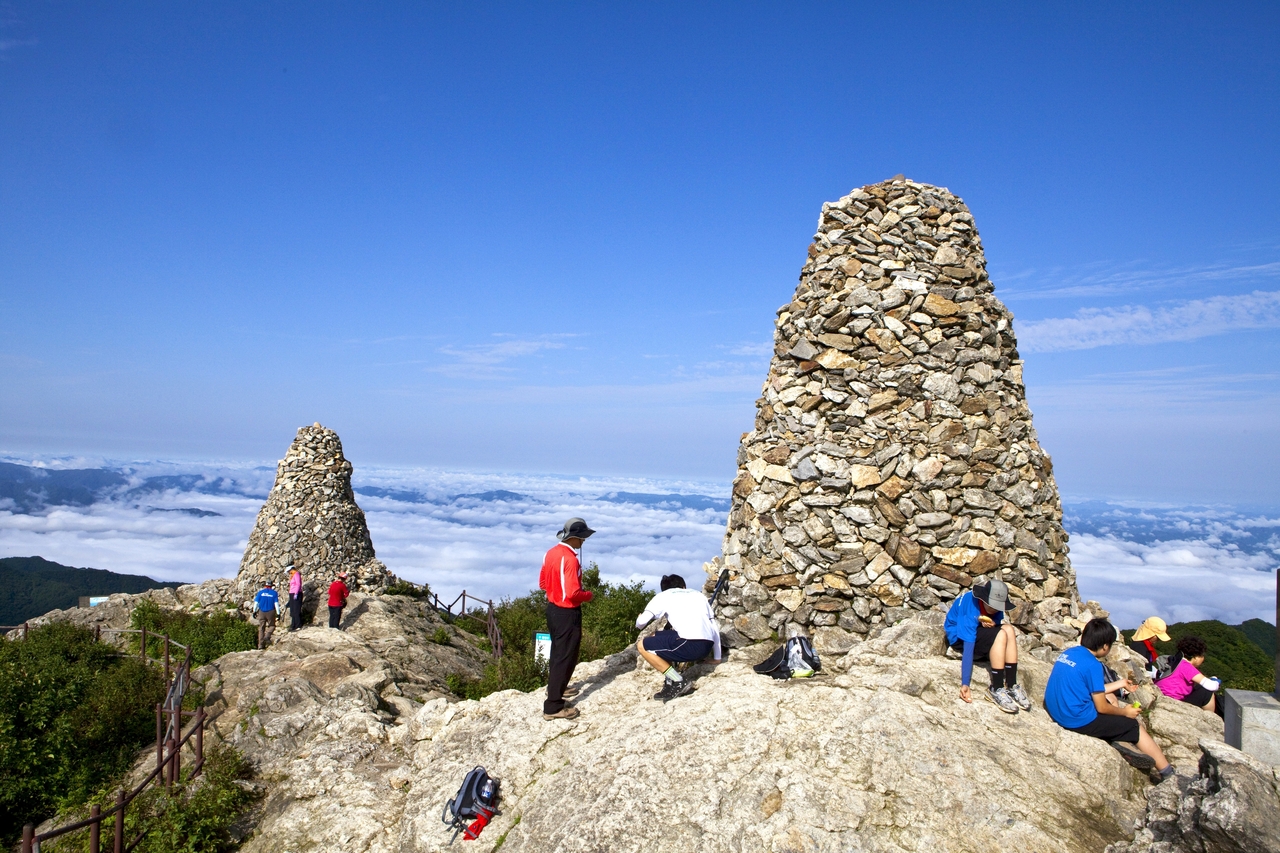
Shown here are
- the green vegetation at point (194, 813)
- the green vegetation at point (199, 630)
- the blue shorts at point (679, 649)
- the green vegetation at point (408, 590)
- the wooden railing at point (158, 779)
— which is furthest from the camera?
the green vegetation at point (408, 590)

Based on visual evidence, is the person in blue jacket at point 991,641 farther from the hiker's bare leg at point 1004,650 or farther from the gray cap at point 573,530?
the gray cap at point 573,530

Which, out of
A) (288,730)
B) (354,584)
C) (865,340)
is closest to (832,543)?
(865,340)

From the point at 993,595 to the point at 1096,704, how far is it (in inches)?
45.1

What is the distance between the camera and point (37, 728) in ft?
38.1

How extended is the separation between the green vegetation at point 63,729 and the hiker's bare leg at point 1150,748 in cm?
1260

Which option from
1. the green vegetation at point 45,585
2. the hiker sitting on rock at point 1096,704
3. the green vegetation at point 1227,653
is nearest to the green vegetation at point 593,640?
the hiker sitting on rock at point 1096,704

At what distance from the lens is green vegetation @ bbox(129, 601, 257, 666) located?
1828 centimetres

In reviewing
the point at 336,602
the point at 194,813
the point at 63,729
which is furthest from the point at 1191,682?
the point at 336,602

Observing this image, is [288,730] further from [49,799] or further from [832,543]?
[832,543]

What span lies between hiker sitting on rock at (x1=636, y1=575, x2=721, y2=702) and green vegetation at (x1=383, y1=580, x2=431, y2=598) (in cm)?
1850

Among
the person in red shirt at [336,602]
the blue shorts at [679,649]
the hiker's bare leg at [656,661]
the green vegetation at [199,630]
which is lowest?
the green vegetation at [199,630]

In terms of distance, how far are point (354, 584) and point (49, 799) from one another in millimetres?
12865

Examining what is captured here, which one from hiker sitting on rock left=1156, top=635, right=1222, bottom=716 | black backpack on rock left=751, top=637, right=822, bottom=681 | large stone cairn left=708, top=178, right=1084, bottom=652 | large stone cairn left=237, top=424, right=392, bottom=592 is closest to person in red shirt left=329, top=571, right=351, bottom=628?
large stone cairn left=237, top=424, right=392, bottom=592

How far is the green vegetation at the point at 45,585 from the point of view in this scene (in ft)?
179
